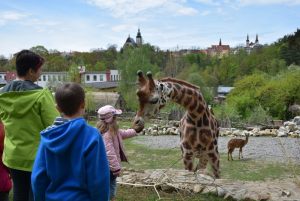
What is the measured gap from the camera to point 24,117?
3389mm

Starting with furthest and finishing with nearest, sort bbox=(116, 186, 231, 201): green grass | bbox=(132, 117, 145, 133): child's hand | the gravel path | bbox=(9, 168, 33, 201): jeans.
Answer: the gravel path
bbox=(116, 186, 231, 201): green grass
bbox=(132, 117, 145, 133): child's hand
bbox=(9, 168, 33, 201): jeans

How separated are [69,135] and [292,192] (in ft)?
13.8

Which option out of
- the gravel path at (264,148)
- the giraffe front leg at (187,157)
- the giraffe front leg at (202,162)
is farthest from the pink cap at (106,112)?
the gravel path at (264,148)

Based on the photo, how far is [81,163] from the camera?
238cm

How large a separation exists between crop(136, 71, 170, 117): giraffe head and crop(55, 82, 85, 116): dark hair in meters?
2.76

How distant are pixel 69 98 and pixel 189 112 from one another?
12.1 feet

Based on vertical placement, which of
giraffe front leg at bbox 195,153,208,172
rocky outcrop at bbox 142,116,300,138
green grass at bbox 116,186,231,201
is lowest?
rocky outcrop at bbox 142,116,300,138

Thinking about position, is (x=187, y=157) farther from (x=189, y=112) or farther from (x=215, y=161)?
(x=189, y=112)

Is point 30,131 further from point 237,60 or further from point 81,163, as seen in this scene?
point 237,60

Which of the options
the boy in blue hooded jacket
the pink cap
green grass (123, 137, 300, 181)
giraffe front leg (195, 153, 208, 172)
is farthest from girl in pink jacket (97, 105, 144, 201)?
green grass (123, 137, 300, 181)

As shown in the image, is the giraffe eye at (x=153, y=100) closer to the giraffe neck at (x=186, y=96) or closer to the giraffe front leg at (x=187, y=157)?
the giraffe neck at (x=186, y=96)

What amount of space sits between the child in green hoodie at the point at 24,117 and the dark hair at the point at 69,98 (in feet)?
2.75

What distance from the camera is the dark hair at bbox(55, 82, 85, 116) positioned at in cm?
244

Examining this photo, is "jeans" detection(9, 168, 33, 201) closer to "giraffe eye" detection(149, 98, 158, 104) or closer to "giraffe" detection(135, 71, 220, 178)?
"giraffe" detection(135, 71, 220, 178)
